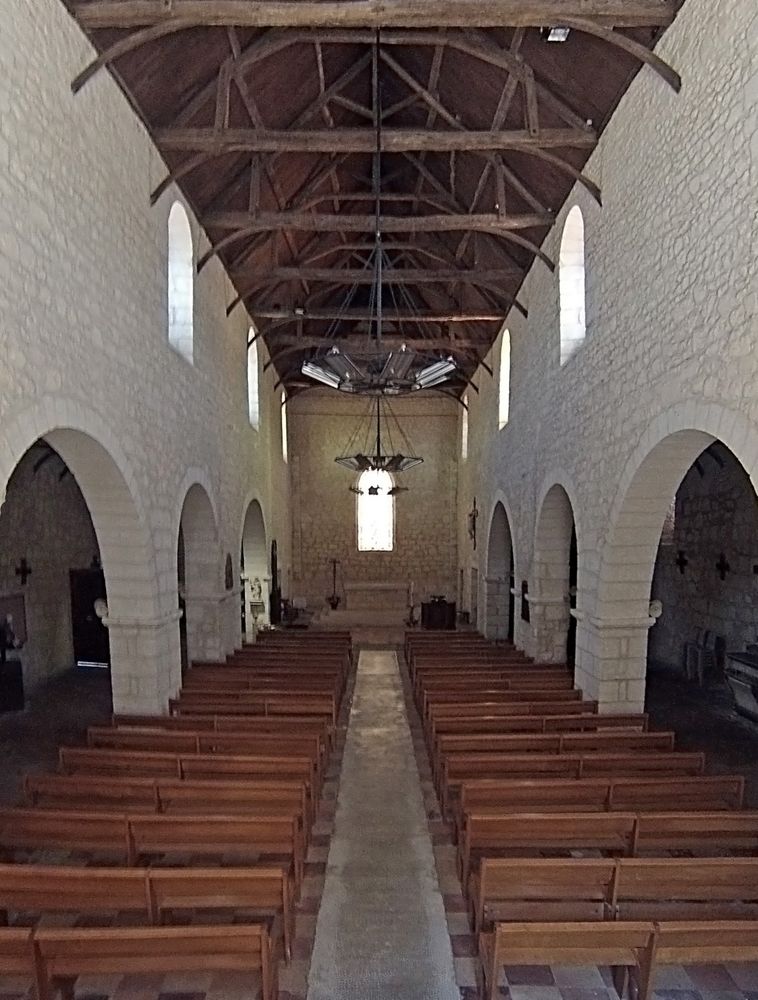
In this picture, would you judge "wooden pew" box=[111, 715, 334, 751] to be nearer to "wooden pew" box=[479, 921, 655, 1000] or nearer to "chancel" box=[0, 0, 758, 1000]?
"chancel" box=[0, 0, 758, 1000]

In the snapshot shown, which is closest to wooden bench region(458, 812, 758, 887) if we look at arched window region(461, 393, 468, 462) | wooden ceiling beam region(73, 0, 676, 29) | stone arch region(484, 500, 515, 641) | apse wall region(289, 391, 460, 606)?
wooden ceiling beam region(73, 0, 676, 29)

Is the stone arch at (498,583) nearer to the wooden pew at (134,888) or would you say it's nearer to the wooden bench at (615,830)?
the wooden bench at (615,830)

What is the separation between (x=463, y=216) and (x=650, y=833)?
8.01 metres

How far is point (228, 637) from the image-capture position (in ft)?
39.4

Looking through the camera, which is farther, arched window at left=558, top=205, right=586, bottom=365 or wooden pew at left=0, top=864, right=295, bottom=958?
arched window at left=558, top=205, right=586, bottom=365

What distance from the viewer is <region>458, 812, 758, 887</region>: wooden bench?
4723 mm

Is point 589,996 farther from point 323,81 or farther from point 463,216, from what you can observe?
point 323,81

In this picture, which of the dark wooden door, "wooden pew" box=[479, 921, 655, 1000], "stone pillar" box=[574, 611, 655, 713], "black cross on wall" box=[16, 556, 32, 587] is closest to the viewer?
"wooden pew" box=[479, 921, 655, 1000]

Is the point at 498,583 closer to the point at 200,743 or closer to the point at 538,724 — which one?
the point at 538,724

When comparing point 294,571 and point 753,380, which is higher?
point 753,380

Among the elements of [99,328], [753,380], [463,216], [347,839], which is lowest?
[347,839]

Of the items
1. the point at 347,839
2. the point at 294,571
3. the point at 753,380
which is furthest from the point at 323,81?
the point at 294,571

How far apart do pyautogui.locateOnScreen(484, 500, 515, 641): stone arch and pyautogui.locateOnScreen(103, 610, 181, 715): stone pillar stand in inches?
360

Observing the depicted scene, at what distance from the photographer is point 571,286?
959 centimetres
